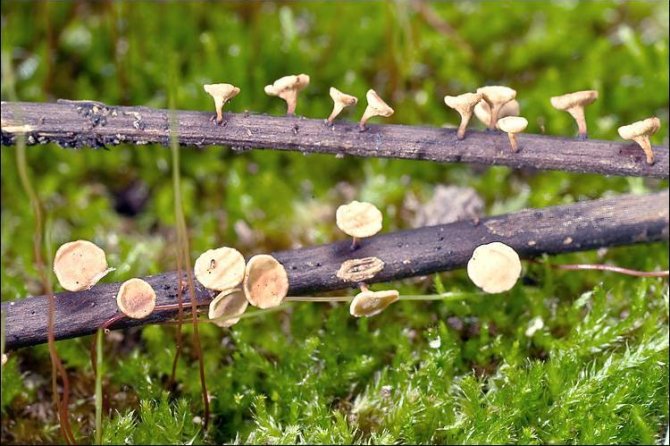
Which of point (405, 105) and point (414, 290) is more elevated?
point (405, 105)

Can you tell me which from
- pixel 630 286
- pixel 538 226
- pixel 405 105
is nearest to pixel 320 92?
pixel 405 105

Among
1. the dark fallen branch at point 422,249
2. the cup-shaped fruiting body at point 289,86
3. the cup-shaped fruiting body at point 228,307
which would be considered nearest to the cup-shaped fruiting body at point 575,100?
the dark fallen branch at point 422,249

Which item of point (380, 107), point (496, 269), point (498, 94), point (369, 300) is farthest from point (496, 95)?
point (369, 300)

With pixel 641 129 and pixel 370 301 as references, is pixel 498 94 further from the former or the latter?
pixel 370 301

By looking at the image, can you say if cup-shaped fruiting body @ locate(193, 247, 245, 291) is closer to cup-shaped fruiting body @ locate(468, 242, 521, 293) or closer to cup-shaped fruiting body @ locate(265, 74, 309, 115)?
cup-shaped fruiting body @ locate(265, 74, 309, 115)

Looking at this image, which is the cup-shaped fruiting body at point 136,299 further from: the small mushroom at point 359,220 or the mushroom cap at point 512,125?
the mushroom cap at point 512,125

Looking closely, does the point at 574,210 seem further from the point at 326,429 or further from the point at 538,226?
the point at 326,429
